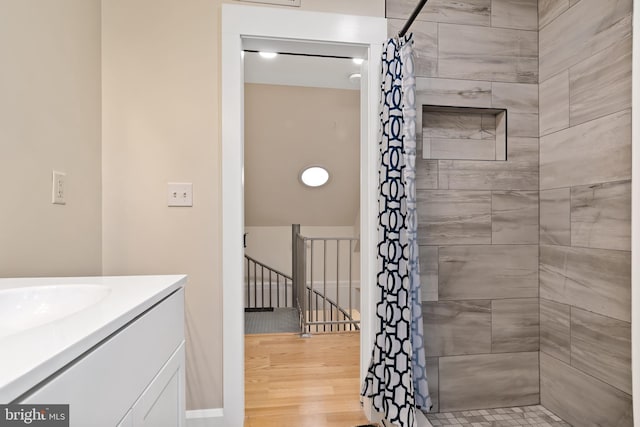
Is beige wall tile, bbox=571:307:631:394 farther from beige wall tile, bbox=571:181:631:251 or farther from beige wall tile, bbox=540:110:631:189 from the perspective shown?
beige wall tile, bbox=540:110:631:189

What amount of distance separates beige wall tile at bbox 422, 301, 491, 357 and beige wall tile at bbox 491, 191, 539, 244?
15.8 inches

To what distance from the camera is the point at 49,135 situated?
4.37 feet

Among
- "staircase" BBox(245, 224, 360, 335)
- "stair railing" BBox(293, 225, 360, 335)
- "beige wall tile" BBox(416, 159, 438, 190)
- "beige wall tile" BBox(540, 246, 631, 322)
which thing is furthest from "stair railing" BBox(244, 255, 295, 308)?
"beige wall tile" BBox(540, 246, 631, 322)

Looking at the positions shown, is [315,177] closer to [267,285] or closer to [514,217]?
[267,285]

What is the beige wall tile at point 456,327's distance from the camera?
6.47 ft

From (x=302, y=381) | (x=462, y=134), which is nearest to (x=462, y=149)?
(x=462, y=134)

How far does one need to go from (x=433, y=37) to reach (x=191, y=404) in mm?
2326

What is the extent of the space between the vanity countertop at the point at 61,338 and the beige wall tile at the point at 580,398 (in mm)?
1941

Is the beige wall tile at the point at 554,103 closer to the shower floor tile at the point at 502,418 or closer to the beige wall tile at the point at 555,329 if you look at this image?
the beige wall tile at the point at 555,329

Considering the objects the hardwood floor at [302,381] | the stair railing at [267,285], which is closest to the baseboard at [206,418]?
the hardwood floor at [302,381]

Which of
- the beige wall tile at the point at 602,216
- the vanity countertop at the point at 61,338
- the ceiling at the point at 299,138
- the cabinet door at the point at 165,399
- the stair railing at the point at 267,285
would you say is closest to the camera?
the vanity countertop at the point at 61,338

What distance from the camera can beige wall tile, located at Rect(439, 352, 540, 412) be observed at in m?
1.98

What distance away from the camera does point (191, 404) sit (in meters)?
1.80

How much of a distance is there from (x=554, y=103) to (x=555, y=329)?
1.23m
